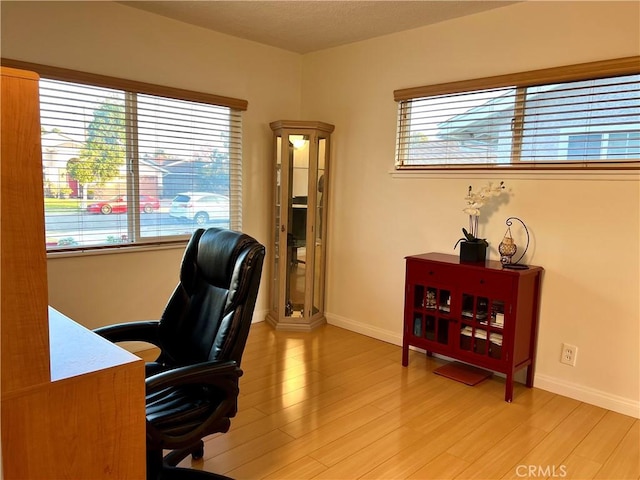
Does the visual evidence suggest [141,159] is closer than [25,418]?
No

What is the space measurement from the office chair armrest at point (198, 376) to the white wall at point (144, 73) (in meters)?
1.94

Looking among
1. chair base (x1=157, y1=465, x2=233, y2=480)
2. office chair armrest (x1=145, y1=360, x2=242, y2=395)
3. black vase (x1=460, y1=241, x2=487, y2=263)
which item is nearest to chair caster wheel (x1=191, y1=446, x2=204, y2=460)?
chair base (x1=157, y1=465, x2=233, y2=480)

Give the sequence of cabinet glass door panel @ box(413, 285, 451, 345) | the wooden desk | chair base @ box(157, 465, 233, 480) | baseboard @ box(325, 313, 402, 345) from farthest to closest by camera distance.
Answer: baseboard @ box(325, 313, 402, 345) → cabinet glass door panel @ box(413, 285, 451, 345) → chair base @ box(157, 465, 233, 480) → the wooden desk

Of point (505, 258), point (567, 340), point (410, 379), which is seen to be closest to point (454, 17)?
point (505, 258)

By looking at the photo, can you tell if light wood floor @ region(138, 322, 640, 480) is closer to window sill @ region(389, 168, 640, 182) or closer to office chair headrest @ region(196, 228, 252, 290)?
office chair headrest @ region(196, 228, 252, 290)

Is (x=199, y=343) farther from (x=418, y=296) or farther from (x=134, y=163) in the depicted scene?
(x=134, y=163)

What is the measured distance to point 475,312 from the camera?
310 cm

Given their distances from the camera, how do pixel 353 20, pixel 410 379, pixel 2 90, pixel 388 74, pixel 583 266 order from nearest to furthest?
pixel 2 90
pixel 583 266
pixel 410 379
pixel 353 20
pixel 388 74

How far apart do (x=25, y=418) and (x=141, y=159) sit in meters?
2.67

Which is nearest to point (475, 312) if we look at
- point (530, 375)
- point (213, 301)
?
point (530, 375)

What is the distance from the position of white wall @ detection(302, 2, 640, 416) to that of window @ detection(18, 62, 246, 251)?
986 millimetres

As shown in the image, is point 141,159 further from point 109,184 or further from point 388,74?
point 388,74

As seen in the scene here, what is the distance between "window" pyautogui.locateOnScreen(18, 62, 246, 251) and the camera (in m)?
3.14

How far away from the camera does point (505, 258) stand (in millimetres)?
3127
